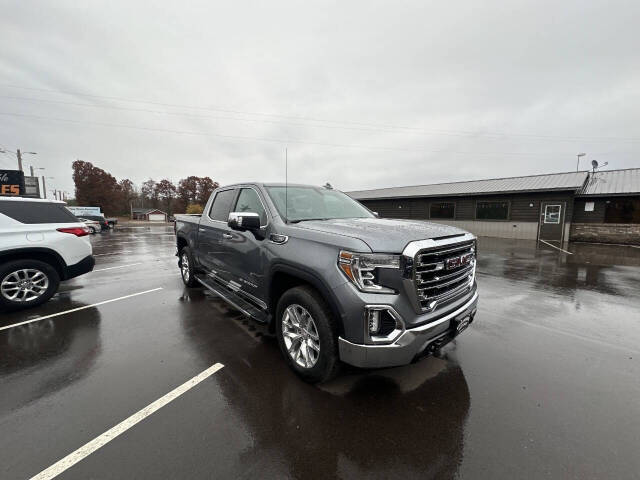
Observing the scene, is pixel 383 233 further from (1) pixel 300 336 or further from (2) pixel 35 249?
(2) pixel 35 249

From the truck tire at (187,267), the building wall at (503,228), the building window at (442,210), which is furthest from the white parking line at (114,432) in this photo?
the building window at (442,210)

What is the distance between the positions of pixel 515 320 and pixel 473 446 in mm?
2963

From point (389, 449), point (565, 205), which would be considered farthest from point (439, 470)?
point (565, 205)

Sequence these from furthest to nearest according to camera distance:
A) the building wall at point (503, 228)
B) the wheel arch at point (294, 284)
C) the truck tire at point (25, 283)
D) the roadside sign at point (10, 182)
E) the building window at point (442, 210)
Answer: the building window at point (442, 210) < the building wall at point (503, 228) < the roadside sign at point (10, 182) < the truck tire at point (25, 283) < the wheel arch at point (294, 284)

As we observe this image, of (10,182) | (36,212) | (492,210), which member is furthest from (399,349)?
(10,182)

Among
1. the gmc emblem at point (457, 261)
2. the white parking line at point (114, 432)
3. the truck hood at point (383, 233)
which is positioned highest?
the truck hood at point (383, 233)

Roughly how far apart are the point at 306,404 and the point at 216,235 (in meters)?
2.77

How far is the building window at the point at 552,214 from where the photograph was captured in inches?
648

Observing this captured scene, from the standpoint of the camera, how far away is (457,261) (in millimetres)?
2719

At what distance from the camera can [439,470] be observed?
1842 mm

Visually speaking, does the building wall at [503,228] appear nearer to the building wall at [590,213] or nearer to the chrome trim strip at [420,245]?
the building wall at [590,213]

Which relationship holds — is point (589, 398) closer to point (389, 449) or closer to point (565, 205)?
point (389, 449)

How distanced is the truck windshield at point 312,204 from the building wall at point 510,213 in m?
15.0

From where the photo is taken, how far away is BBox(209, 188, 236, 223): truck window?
4.23 metres
